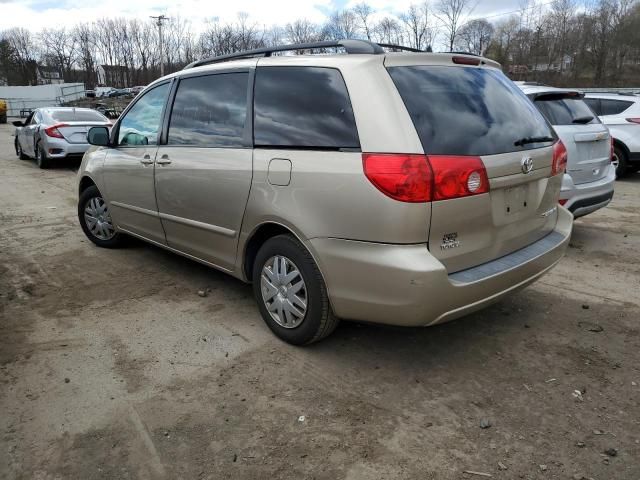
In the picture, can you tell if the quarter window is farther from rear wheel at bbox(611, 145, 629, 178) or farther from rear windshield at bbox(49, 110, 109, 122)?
rear wheel at bbox(611, 145, 629, 178)

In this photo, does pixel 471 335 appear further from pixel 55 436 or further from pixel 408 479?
pixel 55 436

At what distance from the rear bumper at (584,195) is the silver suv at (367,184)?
167 centimetres

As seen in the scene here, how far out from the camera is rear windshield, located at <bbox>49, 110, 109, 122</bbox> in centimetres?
1224

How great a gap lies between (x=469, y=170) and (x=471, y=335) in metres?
1.34

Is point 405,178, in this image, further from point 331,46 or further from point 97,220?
point 97,220

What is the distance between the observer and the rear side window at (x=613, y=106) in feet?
32.8

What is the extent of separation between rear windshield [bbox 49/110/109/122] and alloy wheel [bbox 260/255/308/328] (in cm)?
1063

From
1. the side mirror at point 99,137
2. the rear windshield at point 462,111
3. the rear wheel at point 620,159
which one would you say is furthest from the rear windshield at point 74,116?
the rear windshield at point 462,111

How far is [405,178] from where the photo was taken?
268cm

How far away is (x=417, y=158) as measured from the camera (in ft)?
8.90

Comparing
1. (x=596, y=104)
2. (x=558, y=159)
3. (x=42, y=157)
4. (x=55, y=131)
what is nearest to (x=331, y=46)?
(x=558, y=159)

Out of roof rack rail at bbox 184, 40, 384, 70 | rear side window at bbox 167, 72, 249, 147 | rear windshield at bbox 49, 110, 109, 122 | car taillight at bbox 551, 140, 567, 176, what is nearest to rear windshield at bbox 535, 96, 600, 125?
car taillight at bbox 551, 140, 567, 176

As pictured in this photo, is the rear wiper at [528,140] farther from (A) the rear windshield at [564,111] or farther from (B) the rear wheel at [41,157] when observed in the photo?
(B) the rear wheel at [41,157]

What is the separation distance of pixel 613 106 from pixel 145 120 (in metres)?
9.11
